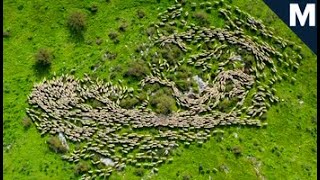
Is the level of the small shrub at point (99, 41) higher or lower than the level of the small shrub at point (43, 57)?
higher

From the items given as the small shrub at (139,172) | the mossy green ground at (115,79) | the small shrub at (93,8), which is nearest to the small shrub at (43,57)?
the mossy green ground at (115,79)

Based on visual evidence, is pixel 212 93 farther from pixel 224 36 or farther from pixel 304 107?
pixel 304 107

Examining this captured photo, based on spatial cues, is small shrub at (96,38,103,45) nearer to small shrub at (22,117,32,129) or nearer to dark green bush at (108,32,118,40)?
dark green bush at (108,32,118,40)

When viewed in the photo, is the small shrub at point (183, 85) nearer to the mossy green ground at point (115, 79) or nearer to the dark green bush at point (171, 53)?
the dark green bush at point (171, 53)

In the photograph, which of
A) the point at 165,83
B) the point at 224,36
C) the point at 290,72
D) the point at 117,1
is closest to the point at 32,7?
the point at 117,1

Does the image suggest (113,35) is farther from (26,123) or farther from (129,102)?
(26,123)

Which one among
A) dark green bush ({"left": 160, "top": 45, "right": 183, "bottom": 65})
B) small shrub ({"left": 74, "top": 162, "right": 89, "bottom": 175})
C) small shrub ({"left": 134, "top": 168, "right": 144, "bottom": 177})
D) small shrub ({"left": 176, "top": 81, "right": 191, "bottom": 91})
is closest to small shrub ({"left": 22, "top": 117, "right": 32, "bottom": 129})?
small shrub ({"left": 74, "top": 162, "right": 89, "bottom": 175})

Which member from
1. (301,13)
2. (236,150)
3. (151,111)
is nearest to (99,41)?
(151,111)
